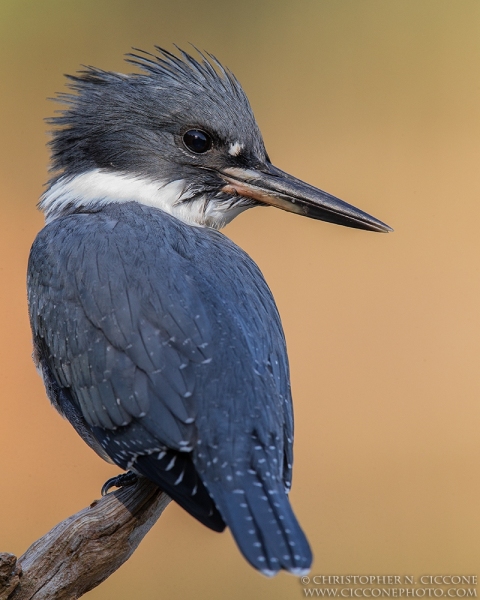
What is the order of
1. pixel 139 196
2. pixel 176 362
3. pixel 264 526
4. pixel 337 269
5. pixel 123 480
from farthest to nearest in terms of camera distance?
pixel 337 269, pixel 139 196, pixel 123 480, pixel 176 362, pixel 264 526

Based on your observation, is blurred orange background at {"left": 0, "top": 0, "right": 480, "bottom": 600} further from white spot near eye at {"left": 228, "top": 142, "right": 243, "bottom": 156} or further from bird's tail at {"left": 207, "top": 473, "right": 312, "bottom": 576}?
bird's tail at {"left": 207, "top": 473, "right": 312, "bottom": 576}

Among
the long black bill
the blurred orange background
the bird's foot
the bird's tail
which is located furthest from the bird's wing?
the blurred orange background

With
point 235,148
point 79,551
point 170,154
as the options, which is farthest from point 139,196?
point 79,551

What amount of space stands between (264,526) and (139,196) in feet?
3.06

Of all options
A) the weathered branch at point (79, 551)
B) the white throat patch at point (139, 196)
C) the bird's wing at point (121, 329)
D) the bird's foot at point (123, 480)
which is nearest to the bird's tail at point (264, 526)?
the bird's wing at point (121, 329)

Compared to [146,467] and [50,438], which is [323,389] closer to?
[50,438]

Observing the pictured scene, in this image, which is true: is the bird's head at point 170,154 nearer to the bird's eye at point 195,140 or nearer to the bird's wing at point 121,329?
the bird's eye at point 195,140

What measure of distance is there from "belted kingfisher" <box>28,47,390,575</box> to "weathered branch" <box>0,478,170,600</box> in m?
0.14

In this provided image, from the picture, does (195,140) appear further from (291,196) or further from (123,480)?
(123,480)

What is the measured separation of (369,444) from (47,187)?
54.0 inches

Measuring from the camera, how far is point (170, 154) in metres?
2.09

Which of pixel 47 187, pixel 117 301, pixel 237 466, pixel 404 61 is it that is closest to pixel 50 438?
pixel 47 187

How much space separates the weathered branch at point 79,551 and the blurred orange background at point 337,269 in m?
0.87

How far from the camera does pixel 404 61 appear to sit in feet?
10.9
